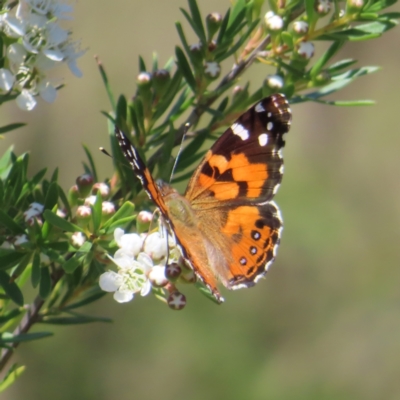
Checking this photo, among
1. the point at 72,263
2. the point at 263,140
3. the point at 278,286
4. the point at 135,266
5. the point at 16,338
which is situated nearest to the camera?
the point at 72,263

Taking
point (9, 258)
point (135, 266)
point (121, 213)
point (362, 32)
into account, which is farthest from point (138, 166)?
point (362, 32)

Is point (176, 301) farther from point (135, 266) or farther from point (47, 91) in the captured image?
point (47, 91)

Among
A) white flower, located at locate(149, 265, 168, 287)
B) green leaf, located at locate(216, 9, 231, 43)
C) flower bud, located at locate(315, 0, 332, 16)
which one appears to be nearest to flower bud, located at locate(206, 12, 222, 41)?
green leaf, located at locate(216, 9, 231, 43)

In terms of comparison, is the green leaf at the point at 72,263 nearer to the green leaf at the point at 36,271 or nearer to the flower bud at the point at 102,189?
the green leaf at the point at 36,271

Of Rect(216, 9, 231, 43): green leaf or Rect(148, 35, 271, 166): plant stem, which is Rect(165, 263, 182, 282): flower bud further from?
Rect(216, 9, 231, 43): green leaf

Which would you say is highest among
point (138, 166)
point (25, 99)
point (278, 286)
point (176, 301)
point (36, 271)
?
point (25, 99)

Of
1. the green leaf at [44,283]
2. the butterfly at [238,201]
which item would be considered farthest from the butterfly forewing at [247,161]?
the green leaf at [44,283]
